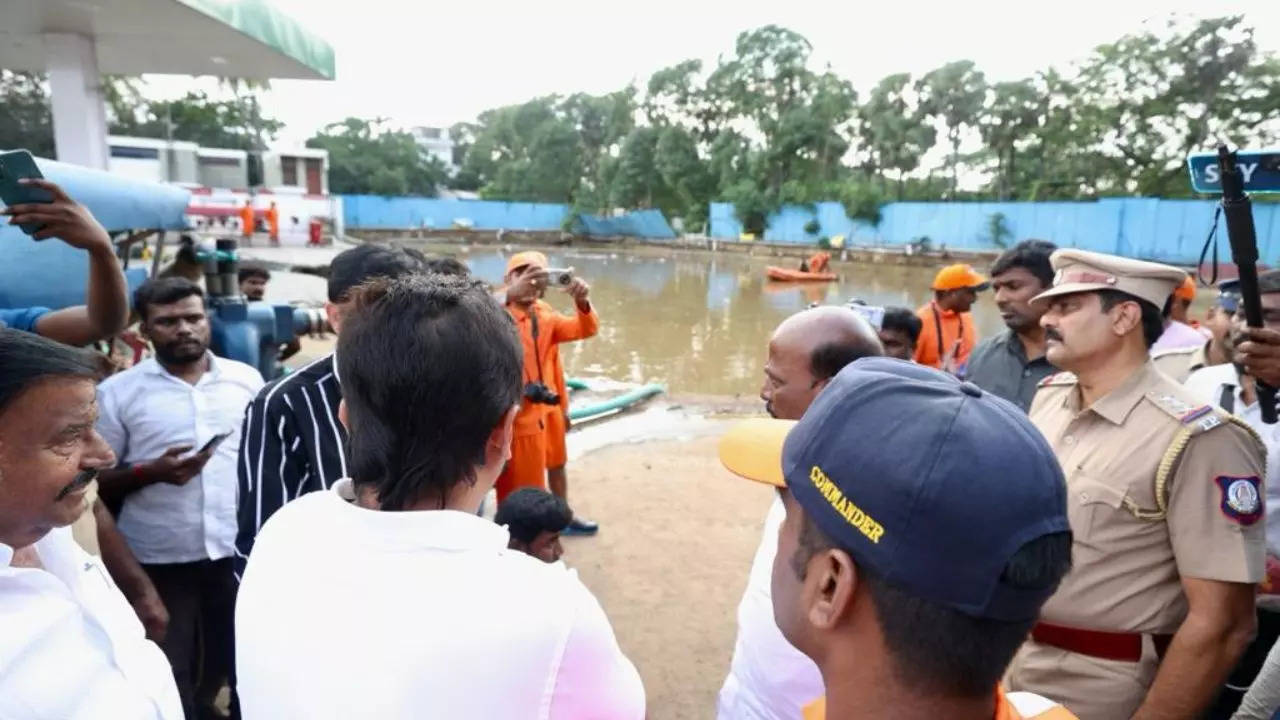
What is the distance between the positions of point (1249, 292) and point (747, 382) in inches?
371

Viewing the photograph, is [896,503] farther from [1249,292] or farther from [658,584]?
[658,584]

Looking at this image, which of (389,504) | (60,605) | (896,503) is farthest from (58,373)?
(896,503)

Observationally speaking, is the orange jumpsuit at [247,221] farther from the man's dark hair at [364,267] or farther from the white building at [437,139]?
the white building at [437,139]

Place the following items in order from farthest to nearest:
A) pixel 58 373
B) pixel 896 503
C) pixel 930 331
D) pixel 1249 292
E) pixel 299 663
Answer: pixel 930 331, pixel 1249 292, pixel 58 373, pixel 299 663, pixel 896 503

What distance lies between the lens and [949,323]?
558 cm

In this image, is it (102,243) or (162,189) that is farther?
(162,189)

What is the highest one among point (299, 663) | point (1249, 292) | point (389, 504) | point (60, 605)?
point (1249, 292)

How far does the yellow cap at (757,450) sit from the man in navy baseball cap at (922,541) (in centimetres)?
44

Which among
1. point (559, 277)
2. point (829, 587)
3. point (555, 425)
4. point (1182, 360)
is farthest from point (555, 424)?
point (829, 587)

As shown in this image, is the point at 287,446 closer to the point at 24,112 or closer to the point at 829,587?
the point at 829,587

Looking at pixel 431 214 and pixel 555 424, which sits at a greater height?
pixel 431 214

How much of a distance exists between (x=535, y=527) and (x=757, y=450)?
161 cm

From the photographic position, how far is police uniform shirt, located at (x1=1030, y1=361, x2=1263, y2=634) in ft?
5.78

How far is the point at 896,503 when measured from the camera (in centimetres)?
88
